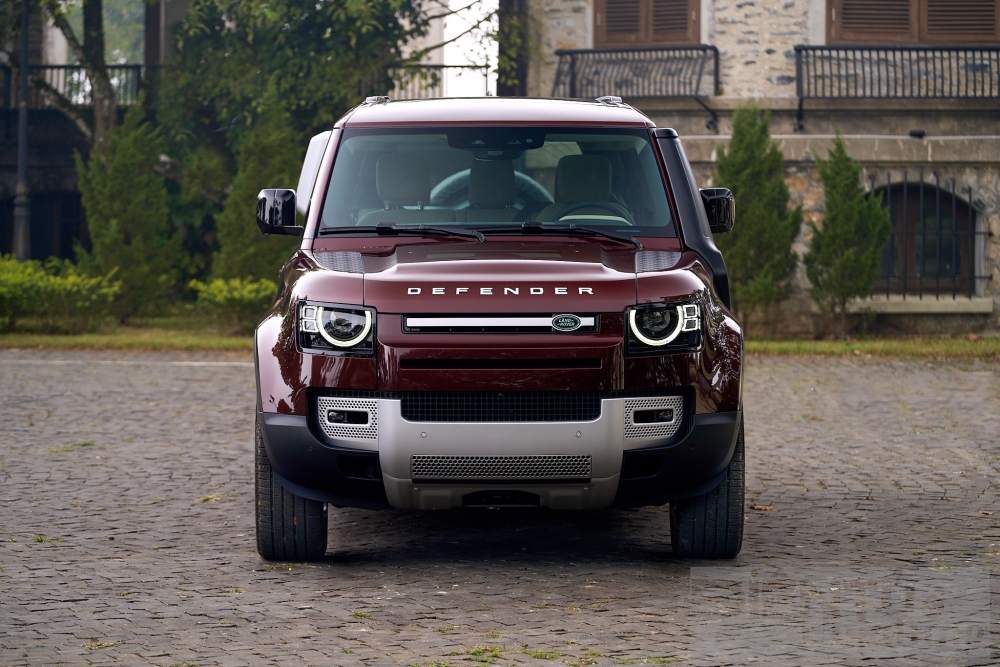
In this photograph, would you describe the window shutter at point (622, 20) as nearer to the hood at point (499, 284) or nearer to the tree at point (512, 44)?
the tree at point (512, 44)

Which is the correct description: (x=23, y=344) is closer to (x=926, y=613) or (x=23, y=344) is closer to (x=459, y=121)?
(x=459, y=121)

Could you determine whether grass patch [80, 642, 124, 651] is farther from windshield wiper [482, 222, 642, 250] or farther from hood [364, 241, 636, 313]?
windshield wiper [482, 222, 642, 250]

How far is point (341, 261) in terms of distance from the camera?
615 cm

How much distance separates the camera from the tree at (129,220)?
20.7 meters

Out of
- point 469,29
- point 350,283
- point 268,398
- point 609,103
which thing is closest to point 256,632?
point 268,398

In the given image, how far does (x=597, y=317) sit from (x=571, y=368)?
234 millimetres

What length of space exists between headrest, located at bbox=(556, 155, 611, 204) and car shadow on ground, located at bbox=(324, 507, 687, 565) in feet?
5.46

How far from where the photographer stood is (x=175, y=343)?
18.3m

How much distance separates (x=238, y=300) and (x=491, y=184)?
13.1 m

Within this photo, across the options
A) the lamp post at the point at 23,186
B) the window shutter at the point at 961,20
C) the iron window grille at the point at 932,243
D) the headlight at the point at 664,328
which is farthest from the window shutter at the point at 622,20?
the headlight at the point at 664,328

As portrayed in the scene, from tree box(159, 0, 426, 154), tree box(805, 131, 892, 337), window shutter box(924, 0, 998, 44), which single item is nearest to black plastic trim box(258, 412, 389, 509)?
tree box(805, 131, 892, 337)

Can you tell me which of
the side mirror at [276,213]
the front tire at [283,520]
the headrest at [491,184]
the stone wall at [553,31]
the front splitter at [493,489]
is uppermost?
the stone wall at [553,31]

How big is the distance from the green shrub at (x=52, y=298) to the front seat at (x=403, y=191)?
44.4 ft

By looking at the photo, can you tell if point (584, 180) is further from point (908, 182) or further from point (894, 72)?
point (894, 72)
